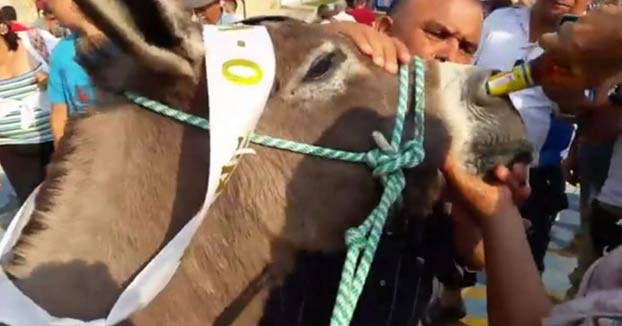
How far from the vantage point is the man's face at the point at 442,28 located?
3826 mm

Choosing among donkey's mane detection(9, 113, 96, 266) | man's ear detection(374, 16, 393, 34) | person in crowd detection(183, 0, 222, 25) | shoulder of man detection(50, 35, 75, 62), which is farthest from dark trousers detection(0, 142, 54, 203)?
donkey's mane detection(9, 113, 96, 266)

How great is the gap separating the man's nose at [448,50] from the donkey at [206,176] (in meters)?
0.90

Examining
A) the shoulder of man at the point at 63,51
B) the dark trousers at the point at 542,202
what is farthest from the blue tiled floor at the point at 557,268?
the shoulder of man at the point at 63,51

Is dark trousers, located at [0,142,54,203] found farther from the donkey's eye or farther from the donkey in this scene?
the donkey's eye

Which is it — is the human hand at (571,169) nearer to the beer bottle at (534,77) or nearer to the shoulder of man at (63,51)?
the shoulder of man at (63,51)

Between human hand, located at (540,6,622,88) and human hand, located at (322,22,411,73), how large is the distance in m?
0.61

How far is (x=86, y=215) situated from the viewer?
2627 mm

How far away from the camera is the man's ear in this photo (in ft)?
13.4

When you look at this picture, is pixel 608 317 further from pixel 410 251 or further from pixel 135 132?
pixel 135 132

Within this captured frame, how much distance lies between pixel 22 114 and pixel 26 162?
1.08ft

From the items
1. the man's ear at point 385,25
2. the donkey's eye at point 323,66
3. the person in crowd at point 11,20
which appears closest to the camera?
the donkey's eye at point 323,66

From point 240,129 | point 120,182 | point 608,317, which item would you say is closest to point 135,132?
point 120,182

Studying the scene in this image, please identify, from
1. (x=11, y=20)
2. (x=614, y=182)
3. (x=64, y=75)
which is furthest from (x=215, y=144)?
(x=11, y=20)

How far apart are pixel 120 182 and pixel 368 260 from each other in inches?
26.9
